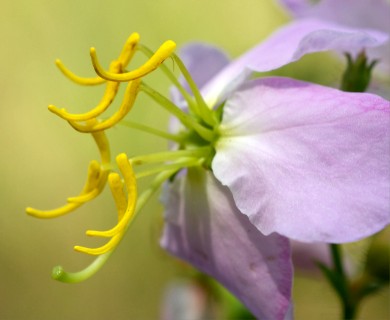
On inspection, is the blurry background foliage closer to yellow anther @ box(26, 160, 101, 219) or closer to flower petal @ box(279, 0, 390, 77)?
flower petal @ box(279, 0, 390, 77)

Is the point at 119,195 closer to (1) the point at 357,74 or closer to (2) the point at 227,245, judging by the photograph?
(2) the point at 227,245

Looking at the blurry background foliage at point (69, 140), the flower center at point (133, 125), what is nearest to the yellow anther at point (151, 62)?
the flower center at point (133, 125)

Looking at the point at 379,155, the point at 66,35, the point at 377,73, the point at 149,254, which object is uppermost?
the point at 379,155

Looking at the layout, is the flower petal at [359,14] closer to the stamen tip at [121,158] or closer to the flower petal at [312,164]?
the flower petal at [312,164]

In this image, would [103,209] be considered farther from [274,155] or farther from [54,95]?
[274,155]

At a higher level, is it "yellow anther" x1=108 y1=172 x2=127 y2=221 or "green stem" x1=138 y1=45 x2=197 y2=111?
"green stem" x1=138 y1=45 x2=197 y2=111

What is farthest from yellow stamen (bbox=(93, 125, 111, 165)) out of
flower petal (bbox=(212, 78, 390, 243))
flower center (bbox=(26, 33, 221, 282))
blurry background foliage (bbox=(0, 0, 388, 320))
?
blurry background foliage (bbox=(0, 0, 388, 320))

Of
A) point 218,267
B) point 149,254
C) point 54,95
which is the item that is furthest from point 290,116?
point 54,95
